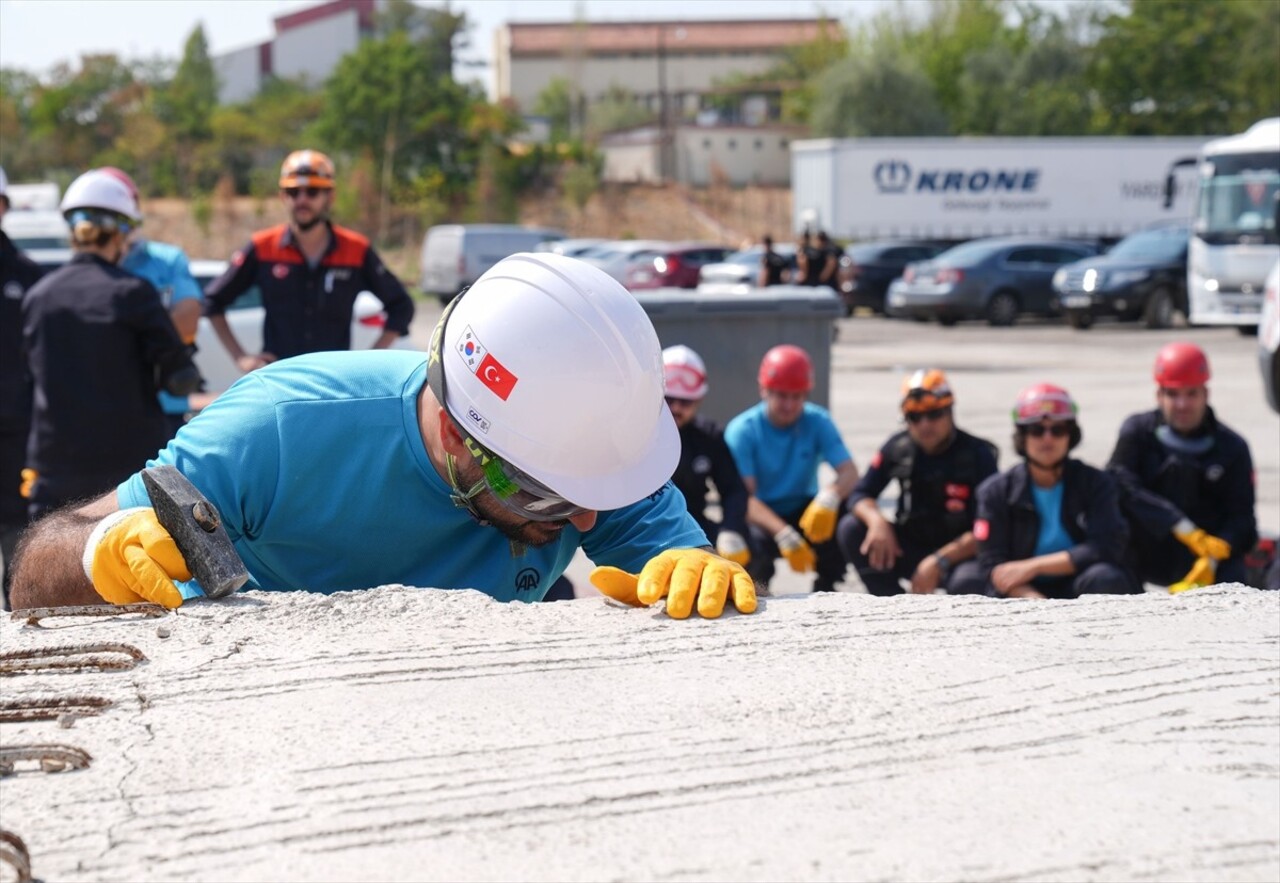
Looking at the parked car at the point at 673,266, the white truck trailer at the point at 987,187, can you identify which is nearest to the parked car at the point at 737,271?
the parked car at the point at 673,266

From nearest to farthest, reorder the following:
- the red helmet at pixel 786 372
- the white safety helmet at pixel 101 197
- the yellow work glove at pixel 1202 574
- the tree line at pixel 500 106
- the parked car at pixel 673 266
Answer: the white safety helmet at pixel 101 197, the yellow work glove at pixel 1202 574, the red helmet at pixel 786 372, the parked car at pixel 673 266, the tree line at pixel 500 106

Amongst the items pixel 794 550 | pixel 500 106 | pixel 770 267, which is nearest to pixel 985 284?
pixel 770 267

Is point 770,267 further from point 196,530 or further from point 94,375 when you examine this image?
point 196,530

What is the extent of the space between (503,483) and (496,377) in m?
0.21

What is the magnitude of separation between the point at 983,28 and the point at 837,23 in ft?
54.5

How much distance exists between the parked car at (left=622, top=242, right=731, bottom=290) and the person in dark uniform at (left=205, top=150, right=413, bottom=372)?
19.2 m

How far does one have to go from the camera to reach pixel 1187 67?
155 feet

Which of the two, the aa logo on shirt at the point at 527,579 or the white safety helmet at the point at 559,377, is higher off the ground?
the white safety helmet at the point at 559,377

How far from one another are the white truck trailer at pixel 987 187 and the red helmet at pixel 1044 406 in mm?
26200

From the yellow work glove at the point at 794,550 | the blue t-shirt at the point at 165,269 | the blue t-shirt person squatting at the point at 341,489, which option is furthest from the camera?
the yellow work glove at the point at 794,550

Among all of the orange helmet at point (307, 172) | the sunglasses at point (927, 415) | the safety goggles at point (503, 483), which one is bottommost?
the sunglasses at point (927, 415)

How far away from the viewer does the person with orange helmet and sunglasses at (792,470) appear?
7.37m

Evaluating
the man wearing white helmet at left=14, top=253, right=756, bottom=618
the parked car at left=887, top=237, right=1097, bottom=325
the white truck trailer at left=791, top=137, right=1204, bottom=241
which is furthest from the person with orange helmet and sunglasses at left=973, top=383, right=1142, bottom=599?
the white truck trailer at left=791, top=137, right=1204, bottom=241

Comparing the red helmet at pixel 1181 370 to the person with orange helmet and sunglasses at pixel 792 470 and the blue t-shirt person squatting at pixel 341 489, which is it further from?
the blue t-shirt person squatting at pixel 341 489
